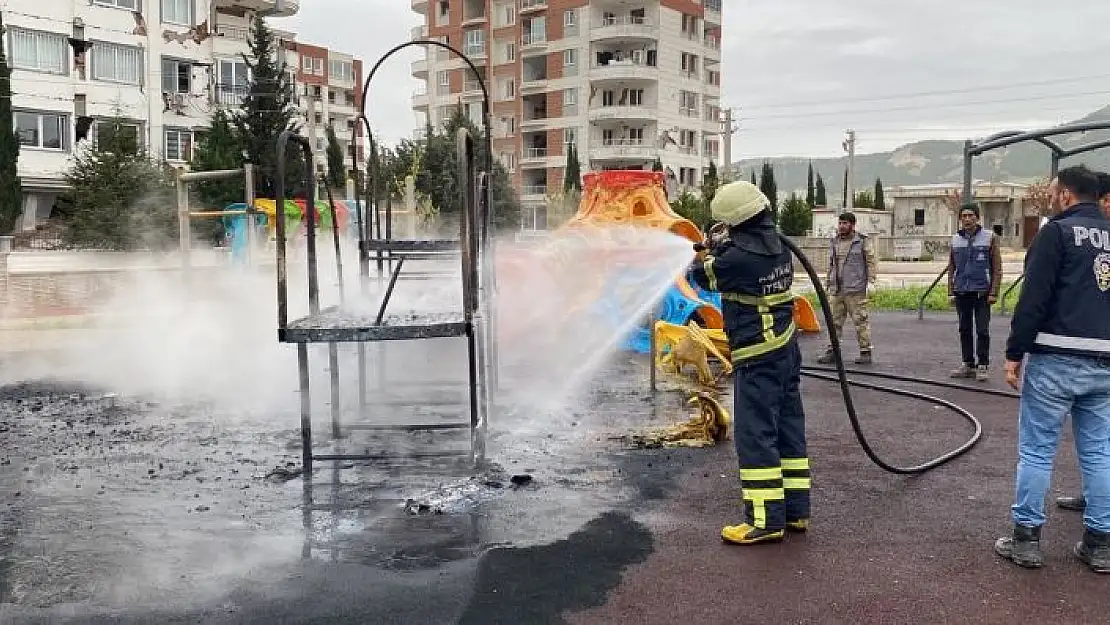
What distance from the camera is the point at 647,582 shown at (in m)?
4.41

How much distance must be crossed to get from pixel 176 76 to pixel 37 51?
550 centimetres

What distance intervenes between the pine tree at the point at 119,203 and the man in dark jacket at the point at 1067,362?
25567 mm

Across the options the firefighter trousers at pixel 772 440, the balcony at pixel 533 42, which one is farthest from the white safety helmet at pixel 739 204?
the balcony at pixel 533 42

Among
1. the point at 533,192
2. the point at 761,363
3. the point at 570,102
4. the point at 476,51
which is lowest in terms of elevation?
the point at 761,363

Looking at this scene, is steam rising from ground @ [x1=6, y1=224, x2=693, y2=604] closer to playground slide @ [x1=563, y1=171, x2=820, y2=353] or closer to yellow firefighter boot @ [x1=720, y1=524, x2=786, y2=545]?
playground slide @ [x1=563, y1=171, x2=820, y2=353]

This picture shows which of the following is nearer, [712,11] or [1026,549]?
[1026,549]

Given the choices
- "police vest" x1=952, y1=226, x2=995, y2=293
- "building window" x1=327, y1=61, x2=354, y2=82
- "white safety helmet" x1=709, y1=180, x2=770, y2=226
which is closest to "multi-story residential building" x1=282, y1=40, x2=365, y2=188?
"building window" x1=327, y1=61, x2=354, y2=82

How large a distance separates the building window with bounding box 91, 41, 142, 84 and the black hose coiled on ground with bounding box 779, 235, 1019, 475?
33.3 metres

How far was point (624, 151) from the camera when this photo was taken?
58.5 meters

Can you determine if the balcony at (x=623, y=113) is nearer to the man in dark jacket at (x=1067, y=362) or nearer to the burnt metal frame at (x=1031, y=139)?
the burnt metal frame at (x=1031, y=139)

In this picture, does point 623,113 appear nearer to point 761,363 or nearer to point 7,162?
point 7,162

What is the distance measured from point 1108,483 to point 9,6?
3717cm

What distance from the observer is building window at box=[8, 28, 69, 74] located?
33.6 m

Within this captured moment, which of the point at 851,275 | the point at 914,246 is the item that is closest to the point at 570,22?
the point at 914,246
